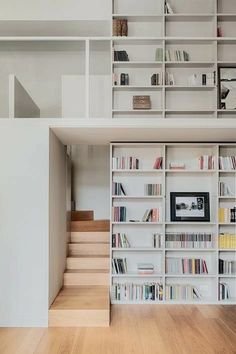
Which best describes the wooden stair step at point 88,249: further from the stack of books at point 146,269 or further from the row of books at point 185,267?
the row of books at point 185,267

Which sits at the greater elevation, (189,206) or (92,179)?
(92,179)

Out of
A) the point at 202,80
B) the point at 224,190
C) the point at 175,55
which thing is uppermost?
the point at 175,55

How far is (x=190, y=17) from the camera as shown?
536cm

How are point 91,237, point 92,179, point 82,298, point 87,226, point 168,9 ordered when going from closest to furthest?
point 82,298 → point 168,9 → point 91,237 → point 87,226 → point 92,179

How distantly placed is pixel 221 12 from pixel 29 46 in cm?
362

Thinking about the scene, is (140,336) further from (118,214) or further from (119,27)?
(119,27)

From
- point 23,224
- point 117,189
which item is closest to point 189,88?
point 117,189

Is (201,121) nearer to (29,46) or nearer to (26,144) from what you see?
(26,144)

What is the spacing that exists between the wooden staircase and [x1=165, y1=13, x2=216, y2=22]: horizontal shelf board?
11.5ft

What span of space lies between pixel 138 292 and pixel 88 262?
2.89ft

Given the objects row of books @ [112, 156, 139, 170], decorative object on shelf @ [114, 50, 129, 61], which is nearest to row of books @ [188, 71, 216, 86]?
decorative object on shelf @ [114, 50, 129, 61]

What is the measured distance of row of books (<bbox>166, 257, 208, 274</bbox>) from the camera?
480 cm

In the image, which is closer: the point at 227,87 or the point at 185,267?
the point at 185,267

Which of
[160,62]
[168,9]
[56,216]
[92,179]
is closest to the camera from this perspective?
[56,216]
